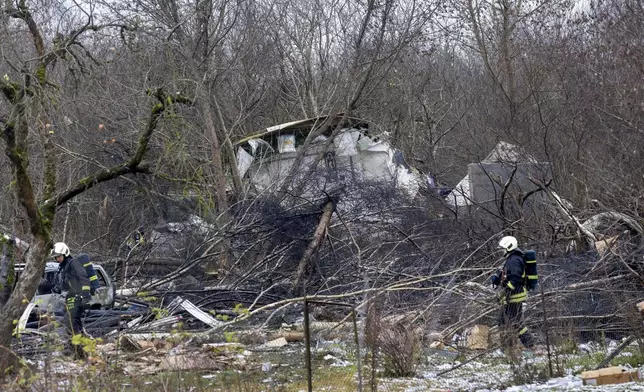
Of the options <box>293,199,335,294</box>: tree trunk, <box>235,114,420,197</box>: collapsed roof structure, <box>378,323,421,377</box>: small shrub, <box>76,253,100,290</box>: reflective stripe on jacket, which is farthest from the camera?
<box>235,114,420,197</box>: collapsed roof structure

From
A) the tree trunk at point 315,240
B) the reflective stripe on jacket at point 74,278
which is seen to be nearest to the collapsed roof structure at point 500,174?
the tree trunk at point 315,240

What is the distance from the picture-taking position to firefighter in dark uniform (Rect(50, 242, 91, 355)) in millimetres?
11578

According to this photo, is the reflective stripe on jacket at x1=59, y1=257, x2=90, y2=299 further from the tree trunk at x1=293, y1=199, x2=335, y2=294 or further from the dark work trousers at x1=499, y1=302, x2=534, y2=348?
the dark work trousers at x1=499, y1=302, x2=534, y2=348

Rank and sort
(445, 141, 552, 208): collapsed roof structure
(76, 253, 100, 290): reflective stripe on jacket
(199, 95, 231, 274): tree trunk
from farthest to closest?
(445, 141, 552, 208): collapsed roof structure
(199, 95, 231, 274): tree trunk
(76, 253, 100, 290): reflective stripe on jacket

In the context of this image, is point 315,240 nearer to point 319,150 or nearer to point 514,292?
point 319,150

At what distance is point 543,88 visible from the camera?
27.2m

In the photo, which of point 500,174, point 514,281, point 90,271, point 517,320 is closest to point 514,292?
point 514,281

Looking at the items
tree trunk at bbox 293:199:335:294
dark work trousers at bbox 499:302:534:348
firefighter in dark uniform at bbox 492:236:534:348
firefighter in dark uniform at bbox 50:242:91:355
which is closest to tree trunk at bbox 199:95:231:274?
tree trunk at bbox 293:199:335:294

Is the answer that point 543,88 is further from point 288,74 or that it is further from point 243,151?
point 243,151

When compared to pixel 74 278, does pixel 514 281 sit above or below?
below

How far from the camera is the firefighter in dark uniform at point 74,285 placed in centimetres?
1158

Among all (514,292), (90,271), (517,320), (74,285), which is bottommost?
(517,320)

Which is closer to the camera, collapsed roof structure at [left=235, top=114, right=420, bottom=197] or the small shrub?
the small shrub

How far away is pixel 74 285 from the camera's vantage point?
38.2 feet
